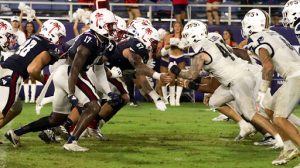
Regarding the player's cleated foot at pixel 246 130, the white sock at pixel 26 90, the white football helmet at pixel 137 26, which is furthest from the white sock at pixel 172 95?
the player's cleated foot at pixel 246 130

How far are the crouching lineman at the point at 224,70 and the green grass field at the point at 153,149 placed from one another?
0.51 meters

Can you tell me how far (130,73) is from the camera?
35.6ft

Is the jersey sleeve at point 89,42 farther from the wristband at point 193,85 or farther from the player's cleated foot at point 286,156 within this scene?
the player's cleated foot at point 286,156

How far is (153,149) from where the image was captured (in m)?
9.36

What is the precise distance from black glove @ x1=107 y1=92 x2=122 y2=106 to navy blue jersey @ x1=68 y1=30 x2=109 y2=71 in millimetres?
789

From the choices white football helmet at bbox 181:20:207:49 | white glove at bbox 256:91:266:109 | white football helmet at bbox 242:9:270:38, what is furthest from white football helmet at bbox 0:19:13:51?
white glove at bbox 256:91:266:109

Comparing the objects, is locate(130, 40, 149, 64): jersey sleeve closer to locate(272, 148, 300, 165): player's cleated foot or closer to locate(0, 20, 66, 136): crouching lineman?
locate(0, 20, 66, 136): crouching lineman

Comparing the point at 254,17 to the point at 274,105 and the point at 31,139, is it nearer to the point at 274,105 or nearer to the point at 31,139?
the point at 274,105

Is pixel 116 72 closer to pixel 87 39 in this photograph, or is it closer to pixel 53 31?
pixel 53 31

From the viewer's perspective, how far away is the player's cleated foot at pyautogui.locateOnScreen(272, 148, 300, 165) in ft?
26.1

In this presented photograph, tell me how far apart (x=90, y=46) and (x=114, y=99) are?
122 cm

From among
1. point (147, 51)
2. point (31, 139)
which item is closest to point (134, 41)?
point (147, 51)

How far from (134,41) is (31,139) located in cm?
180

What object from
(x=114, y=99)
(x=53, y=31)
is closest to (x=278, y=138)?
(x=114, y=99)
